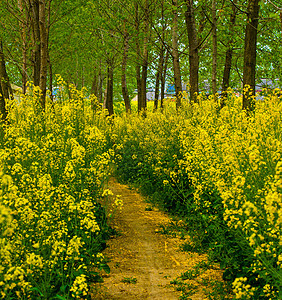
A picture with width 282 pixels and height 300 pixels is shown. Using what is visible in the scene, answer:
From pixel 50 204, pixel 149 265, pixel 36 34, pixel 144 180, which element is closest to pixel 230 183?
pixel 149 265

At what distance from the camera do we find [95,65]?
2455 cm

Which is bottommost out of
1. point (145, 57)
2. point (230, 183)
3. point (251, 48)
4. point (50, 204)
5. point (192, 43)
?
point (50, 204)

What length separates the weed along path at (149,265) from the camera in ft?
14.4

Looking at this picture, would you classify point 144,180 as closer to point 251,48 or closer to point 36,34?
point 251,48

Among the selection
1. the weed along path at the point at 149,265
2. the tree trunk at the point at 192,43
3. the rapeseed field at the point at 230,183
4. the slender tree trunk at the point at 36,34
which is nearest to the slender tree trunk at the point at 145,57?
the tree trunk at the point at 192,43

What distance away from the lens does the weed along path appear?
172 inches

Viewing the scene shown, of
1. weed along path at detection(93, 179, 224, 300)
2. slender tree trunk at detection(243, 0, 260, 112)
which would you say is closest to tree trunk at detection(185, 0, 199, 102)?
slender tree trunk at detection(243, 0, 260, 112)

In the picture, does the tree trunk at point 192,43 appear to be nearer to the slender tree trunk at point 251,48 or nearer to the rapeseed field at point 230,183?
the rapeseed field at point 230,183

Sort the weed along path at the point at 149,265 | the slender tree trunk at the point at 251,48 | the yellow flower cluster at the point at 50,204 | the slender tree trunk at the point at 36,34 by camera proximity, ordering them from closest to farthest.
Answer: the yellow flower cluster at the point at 50,204
the weed along path at the point at 149,265
the slender tree trunk at the point at 251,48
the slender tree trunk at the point at 36,34

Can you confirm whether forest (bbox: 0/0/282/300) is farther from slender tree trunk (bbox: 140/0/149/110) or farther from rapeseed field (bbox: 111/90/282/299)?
slender tree trunk (bbox: 140/0/149/110)

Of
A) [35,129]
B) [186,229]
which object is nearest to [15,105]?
[35,129]

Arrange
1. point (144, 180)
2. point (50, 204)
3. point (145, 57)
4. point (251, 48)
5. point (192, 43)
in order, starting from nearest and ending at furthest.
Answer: point (50, 204), point (251, 48), point (144, 180), point (192, 43), point (145, 57)

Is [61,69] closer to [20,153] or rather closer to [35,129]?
[35,129]

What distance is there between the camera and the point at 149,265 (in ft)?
17.2
